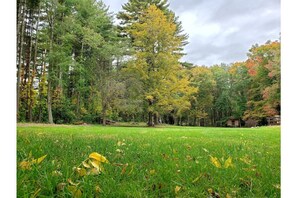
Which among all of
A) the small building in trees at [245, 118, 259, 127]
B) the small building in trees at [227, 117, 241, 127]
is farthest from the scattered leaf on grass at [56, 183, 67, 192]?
the small building in trees at [227, 117, 241, 127]

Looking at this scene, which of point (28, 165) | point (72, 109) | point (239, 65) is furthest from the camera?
point (239, 65)

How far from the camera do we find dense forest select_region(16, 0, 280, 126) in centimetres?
733

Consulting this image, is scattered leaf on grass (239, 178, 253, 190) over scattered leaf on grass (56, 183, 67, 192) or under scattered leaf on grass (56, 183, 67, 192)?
under

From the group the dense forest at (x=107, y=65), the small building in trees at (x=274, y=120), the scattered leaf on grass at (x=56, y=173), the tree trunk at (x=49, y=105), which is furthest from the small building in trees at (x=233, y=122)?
the scattered leaf on grass at (x=56, y=173)

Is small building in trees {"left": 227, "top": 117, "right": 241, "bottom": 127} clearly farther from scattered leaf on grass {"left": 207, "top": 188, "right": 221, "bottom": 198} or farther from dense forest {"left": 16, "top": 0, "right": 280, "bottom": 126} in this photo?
scattered leaf on grass {"left": 207, "top": 188, "right": 221, "bottom": 198}

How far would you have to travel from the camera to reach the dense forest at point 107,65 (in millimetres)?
7332

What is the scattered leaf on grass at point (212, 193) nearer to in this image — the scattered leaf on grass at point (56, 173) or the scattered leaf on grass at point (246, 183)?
the scattered leaf on grass at point (246, 183)

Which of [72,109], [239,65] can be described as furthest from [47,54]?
[239,65]

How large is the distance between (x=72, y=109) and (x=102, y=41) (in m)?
2.56

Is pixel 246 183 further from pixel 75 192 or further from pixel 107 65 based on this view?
pixel 107 65

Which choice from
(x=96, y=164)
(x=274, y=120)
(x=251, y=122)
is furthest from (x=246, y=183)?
(x=251, y=122)

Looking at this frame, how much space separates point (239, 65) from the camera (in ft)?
36.2

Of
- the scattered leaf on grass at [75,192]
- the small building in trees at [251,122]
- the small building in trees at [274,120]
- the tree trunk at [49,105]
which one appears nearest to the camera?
the scattered leaf on grass at [75,192]

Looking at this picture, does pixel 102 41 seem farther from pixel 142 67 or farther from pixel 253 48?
pixel 253 48
